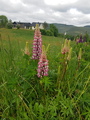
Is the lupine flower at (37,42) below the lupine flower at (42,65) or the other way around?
the other way around

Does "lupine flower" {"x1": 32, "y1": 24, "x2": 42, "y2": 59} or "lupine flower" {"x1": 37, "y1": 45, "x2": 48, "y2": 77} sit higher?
"lupine flower" {"x1": 32, "y1": 24, "x2": 42, "y2": 59}

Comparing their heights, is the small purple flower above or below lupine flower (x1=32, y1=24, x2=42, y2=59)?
below

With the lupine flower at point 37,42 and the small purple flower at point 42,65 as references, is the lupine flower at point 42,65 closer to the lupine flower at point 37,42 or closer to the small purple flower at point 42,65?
the small purple flower at point 42,65

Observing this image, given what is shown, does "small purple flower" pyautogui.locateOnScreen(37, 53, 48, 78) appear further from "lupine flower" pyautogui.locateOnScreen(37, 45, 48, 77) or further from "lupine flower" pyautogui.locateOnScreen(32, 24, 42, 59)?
"lupine flower" pyautogui.locateOnScreen(32, 24, 42, 59)

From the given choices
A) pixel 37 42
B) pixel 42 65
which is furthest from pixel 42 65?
pixel 37 42

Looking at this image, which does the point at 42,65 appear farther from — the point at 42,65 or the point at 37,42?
the point at 37,42

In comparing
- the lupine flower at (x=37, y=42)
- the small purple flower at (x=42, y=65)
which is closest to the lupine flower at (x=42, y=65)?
the small purple flower at (x=42, y=65)

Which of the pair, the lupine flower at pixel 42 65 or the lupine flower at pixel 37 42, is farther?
the lupine flower at pixel 37 42

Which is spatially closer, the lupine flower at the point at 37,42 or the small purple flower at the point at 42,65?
the small purple flower at the point at 42,65

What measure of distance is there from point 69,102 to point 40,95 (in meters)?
0.47

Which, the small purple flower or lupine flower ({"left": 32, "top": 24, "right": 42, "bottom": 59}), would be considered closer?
the small purple flower

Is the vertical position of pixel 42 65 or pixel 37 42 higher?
pixel 37 42

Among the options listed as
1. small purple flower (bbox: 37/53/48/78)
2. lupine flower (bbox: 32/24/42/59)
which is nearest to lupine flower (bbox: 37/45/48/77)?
small purple flower (bbox: 37/53/48/78)

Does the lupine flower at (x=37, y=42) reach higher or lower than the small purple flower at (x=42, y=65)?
higher
